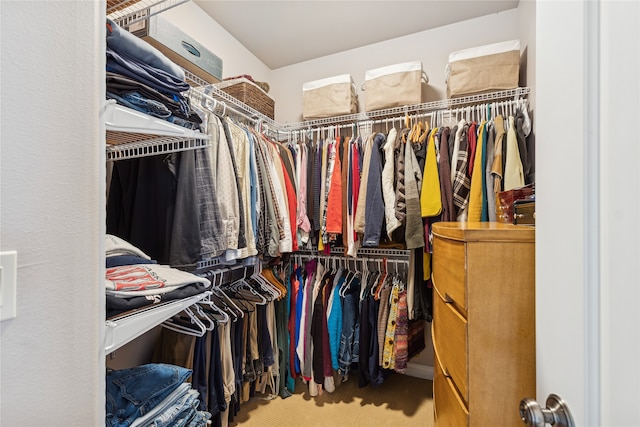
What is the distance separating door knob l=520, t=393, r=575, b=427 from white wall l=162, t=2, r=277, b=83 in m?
2.35

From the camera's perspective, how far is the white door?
1.11ft

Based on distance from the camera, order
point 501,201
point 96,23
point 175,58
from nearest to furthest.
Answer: point 96,23
point 501,201
point 175,58

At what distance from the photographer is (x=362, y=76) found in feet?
8.19

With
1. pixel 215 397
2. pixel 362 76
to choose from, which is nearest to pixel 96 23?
pixel 215 397

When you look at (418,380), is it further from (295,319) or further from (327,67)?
(327,67)

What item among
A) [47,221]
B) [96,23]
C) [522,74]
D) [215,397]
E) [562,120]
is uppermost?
[522,74]

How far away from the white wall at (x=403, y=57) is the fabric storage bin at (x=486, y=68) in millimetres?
360

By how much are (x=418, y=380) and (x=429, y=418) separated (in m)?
0.44

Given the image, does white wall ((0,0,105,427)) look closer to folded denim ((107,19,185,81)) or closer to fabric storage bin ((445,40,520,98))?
folded denim ((107,19,185,81))

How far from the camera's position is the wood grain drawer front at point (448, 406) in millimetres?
794

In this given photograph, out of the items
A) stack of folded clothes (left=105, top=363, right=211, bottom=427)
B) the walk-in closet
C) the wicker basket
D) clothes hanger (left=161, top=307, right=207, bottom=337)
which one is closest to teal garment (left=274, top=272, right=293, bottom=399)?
the walk-in closet

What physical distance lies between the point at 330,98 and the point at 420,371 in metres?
2.20

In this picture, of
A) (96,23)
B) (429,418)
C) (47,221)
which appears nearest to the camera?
(47,221)

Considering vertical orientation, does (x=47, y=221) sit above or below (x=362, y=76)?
below
